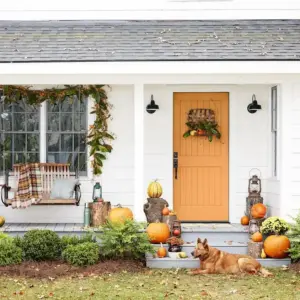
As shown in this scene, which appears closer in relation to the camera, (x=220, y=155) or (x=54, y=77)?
(x=54, y=77)

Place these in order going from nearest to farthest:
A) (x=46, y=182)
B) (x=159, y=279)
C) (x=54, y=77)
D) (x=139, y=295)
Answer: (x=139, y=295), (x=159, y=279), (x=54, y=77), (x=46, y=182)

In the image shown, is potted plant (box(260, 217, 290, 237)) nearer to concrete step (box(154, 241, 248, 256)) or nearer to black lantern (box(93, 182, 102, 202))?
concrete step (box(154, 241, 248, 256))

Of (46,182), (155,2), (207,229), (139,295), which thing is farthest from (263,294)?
(155,2)

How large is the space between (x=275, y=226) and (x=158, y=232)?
5.60 feet

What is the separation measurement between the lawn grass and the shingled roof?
320 centimetres

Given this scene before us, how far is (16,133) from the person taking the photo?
1202 cm

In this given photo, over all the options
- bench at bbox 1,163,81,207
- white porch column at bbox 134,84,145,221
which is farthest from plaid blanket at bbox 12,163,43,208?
white porch column at bbox 134,84,145,221

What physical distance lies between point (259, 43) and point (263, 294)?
4.32 m

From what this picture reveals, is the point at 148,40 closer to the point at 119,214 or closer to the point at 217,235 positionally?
the point at 119,214

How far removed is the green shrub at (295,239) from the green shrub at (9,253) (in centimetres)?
378

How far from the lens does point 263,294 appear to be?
845cm

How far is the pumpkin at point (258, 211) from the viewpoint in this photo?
11.2 meters

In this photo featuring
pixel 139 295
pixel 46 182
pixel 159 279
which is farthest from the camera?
pixel 46 182

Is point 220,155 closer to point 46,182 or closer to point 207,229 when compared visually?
point 207,229
